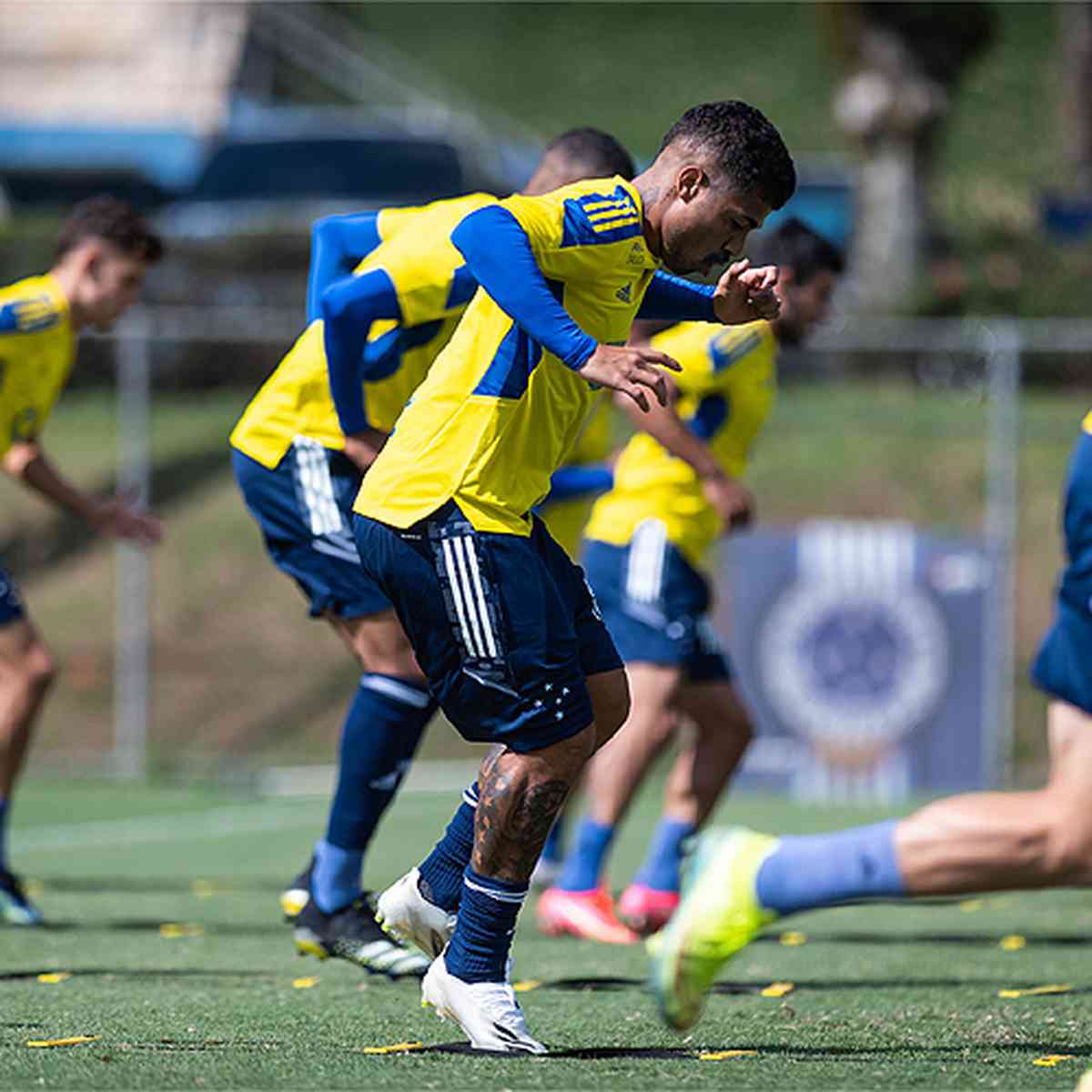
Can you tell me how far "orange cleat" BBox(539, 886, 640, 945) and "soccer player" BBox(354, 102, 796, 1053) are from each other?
259cm

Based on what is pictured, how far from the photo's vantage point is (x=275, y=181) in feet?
75.4

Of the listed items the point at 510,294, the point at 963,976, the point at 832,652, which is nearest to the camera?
the point at 510,294

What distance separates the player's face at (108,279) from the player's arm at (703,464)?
1.91m

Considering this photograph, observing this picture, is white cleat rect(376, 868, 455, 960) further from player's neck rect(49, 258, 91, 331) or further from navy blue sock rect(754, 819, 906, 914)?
player's neck rect(49, 258, 91, 331)

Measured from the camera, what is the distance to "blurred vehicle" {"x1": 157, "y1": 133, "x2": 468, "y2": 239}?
72.2 ft

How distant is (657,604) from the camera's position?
7.62m

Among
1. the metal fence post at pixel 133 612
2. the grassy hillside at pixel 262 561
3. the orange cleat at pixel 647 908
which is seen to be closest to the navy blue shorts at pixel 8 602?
the orange cleat at pixel 647 908

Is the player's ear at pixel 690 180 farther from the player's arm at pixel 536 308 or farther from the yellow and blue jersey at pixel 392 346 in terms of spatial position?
the yellow and blue jersey at pixel 392 346

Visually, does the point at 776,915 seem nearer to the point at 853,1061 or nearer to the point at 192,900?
the point at 853,1061

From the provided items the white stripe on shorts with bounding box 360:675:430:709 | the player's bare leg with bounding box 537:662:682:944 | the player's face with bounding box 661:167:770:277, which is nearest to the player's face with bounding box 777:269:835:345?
the player's bare leg with bounding box 537:662:682:944

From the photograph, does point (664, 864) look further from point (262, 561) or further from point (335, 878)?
point (262, 561)

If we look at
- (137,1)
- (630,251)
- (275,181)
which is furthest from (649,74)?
(630,251)

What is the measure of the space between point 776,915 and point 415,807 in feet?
30.2

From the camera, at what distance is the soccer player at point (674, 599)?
741 cm
